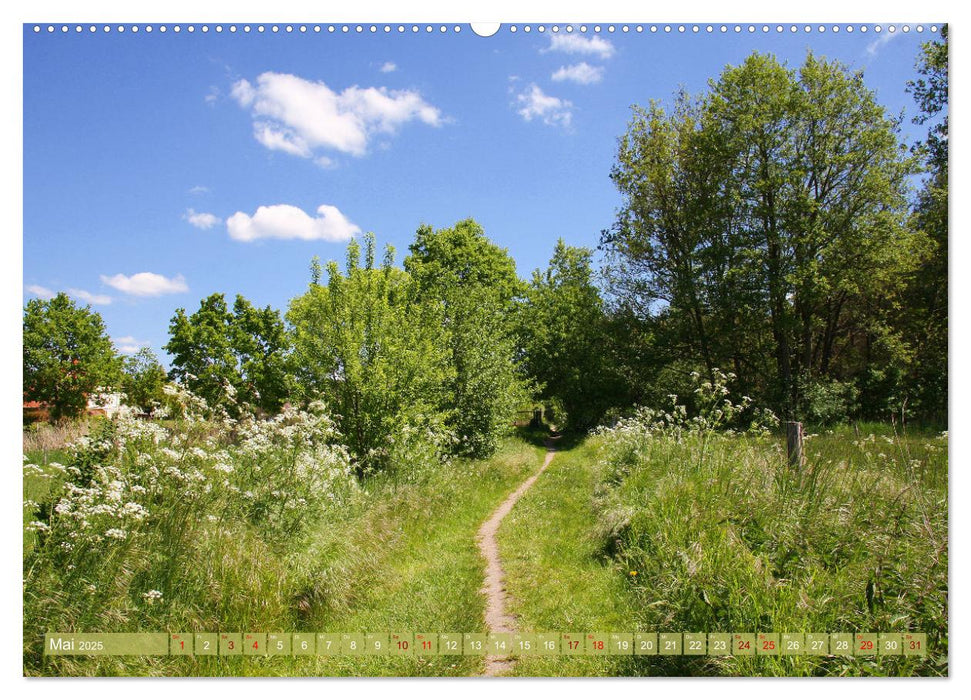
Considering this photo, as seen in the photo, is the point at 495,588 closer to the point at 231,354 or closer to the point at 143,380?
the point at 143,380

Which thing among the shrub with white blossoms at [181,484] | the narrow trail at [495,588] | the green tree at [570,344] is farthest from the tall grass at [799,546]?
the green tree at [570,344]

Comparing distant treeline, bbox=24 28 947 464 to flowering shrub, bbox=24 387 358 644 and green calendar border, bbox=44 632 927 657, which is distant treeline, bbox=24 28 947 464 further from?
green calendar border, bbox=44 632 927 657

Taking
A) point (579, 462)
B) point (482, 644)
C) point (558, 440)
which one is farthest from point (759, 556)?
point (558, 440)

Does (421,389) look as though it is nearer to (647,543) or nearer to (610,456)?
(610,456)

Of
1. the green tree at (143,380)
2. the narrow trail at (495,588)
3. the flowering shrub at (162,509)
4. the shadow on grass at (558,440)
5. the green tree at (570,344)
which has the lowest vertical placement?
the narrow trail at (495,588)

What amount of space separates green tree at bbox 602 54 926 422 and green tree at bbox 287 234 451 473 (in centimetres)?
665

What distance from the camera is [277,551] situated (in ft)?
19.2

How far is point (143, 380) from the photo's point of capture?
5.62 m

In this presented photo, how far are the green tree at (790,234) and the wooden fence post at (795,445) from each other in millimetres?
5221

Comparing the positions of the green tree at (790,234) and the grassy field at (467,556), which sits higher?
the green tree at (790,234)

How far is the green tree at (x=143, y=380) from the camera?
197 inches

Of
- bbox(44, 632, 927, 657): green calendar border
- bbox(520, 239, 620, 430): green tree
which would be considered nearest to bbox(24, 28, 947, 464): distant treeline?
bbox(44, 632, 927, 657): green calendar border

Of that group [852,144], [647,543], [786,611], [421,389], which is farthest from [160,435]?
[852,144]

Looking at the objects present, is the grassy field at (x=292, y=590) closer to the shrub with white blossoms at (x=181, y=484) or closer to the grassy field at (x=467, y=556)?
the grassy field at (x=467, y=556)
